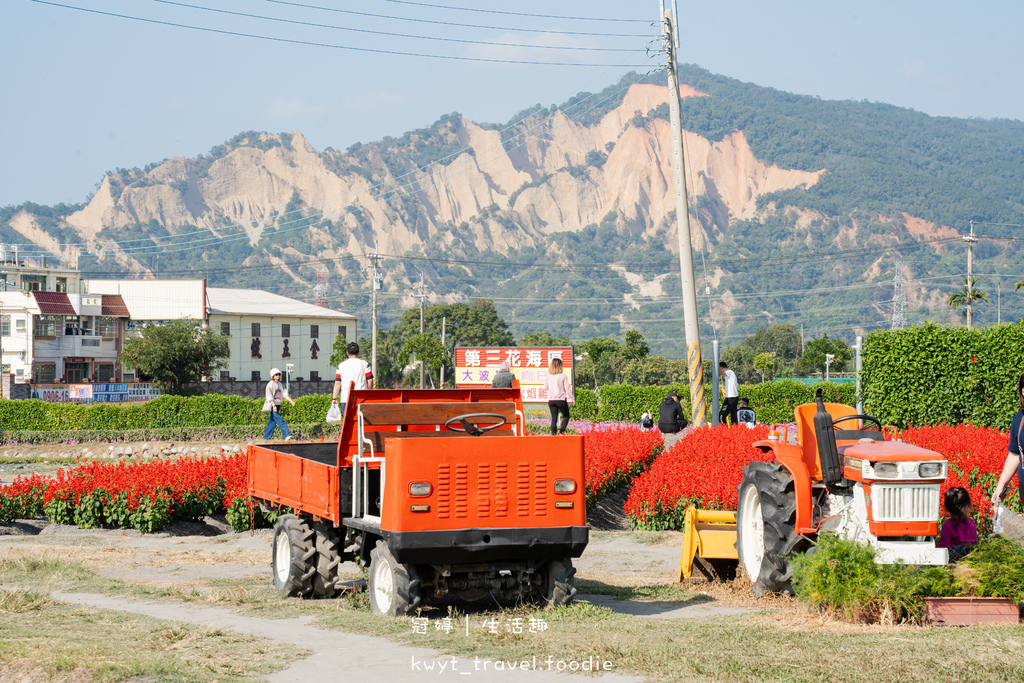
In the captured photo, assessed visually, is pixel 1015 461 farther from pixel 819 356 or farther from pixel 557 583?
pixel 819 356

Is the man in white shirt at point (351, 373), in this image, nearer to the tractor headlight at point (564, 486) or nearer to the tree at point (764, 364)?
the tractor headlight at point (564, 486)

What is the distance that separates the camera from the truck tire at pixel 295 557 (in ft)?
31.1

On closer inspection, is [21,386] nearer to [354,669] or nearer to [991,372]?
[991,372]

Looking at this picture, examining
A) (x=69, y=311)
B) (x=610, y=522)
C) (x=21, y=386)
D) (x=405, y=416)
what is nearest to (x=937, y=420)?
(x=610, y=522)

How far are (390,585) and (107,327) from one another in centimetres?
8091

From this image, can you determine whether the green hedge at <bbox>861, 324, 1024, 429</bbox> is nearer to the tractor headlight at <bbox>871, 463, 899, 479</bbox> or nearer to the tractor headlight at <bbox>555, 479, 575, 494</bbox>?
the tractor headlight at <bbox>871, 463, 899, 479</bbox>

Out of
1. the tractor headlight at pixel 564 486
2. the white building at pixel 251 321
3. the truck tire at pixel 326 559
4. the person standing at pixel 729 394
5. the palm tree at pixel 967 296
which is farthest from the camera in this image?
the white building at pixel 251 321

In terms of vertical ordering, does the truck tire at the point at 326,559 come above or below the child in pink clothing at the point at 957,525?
below

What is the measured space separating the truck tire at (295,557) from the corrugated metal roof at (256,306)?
8313 cm

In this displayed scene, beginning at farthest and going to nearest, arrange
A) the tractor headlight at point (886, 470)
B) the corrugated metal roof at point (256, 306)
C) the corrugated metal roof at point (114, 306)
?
the corrugated metal roof at point (256, 306), the corrugated metal roof at point (114, 306), the tractor headlight at point (886, 470)

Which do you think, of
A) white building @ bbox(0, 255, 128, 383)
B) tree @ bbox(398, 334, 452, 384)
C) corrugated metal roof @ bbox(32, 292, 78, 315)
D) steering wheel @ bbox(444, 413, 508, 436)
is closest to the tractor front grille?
steering wheel @ bbox(444, 413, 508, 436)

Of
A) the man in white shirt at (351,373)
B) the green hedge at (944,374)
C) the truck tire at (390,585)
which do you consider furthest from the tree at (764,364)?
the truck tire at (390,585)

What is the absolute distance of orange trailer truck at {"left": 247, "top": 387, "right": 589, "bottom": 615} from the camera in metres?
7.94

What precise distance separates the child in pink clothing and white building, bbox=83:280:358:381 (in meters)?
76.2
